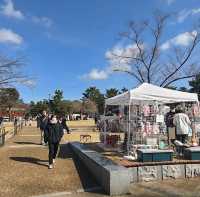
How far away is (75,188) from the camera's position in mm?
8688

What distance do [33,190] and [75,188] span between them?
0.93m

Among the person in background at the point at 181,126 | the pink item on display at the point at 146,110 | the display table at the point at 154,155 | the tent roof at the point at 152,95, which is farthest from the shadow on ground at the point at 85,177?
the person in background at the point at 181,126

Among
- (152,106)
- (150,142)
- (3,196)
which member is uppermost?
(152,106)

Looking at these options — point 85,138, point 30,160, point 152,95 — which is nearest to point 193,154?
point 152,95

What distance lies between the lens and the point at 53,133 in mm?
11320

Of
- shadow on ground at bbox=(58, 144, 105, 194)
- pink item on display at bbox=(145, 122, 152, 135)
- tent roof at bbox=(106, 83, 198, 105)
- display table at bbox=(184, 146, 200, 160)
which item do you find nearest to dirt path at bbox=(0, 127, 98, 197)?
shadow on ground at bbox=(58, 144, 105, 194)

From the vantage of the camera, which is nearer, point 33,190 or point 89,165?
point 33,190

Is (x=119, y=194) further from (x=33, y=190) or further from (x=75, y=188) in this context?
(x=33, y=190)

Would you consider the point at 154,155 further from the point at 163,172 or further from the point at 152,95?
the point at 152,95

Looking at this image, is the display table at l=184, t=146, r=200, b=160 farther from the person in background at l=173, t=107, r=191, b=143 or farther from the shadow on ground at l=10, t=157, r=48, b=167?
the shadow on ground at l=10, t=157, r=48, b=167

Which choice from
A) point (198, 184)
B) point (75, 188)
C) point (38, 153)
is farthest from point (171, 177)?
point (38, 153)

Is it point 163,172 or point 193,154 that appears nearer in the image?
point 163,172

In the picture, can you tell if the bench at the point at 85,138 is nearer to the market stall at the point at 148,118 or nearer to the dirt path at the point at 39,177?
the market stall at the point at 148,118

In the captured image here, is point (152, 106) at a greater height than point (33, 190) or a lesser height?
greater
